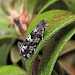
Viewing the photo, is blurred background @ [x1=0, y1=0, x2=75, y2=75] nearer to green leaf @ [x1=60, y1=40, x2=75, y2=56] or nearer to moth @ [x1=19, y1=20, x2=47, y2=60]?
green leaf @ [x1=60, y1=40, x2=75, y2=56]

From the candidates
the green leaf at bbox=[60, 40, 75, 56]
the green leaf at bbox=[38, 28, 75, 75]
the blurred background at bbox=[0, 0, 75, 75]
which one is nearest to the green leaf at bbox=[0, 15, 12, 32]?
the blurred background at bbox=[0, 0, 75, 75]

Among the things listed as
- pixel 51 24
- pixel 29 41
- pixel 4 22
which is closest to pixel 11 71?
pixel 29 41

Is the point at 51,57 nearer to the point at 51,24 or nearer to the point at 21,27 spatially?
the point at 51,24

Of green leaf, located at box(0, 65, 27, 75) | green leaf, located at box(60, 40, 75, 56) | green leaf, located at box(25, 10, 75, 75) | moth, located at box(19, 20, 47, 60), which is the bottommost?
green leaf, located at box(60, 40, 75, 56)

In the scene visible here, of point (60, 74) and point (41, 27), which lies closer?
point (41, 27)

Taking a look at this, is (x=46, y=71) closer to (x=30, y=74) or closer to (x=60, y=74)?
(x=30, y=74)

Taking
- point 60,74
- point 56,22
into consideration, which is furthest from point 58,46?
point 60,74

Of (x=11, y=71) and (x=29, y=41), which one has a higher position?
(x=29, y=41)

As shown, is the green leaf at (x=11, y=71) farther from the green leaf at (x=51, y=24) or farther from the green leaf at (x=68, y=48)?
the green leaf at (x=68, y=48)
